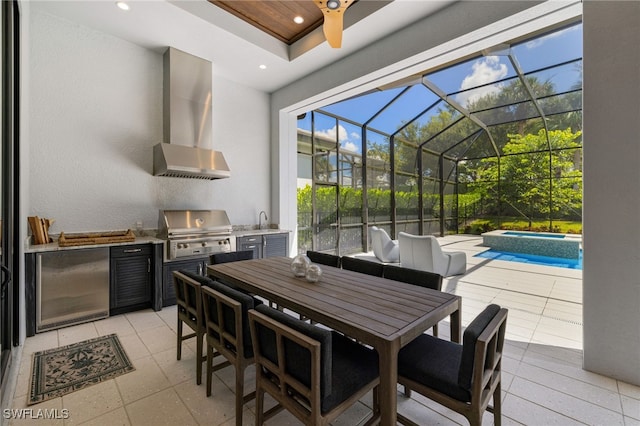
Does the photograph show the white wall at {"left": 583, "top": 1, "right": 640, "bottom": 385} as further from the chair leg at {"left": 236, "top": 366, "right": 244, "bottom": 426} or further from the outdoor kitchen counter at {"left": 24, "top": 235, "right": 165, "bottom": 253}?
the outdoor kitchen counter at {"left": 24, "top": 235, "right": 165, "bottom": 253}

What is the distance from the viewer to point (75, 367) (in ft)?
7.41

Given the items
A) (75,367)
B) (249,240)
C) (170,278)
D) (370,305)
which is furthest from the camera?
(249,240)

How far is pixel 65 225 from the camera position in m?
3.36

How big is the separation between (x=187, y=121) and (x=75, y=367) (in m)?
3.15

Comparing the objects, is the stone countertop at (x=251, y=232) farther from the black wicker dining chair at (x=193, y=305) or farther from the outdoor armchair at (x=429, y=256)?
the outdoor armchair at (x=429, y=256)

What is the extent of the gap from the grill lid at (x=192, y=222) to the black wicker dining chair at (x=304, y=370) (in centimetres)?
278

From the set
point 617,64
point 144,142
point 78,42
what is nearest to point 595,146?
point 617,64

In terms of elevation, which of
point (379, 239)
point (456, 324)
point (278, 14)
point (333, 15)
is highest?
point (278, 14)

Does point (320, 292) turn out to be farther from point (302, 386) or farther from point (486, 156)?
point (486, 156)

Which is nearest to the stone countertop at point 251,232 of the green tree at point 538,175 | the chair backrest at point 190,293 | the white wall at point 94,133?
the white wall at point 94,133

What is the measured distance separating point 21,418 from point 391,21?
4657 millimetres

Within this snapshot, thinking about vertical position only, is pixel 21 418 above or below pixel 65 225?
below

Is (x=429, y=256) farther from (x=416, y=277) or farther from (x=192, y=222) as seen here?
(x=192, y=222)

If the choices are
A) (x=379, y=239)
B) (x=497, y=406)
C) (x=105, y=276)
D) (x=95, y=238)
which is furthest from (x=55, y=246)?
(x=379, y=239)
